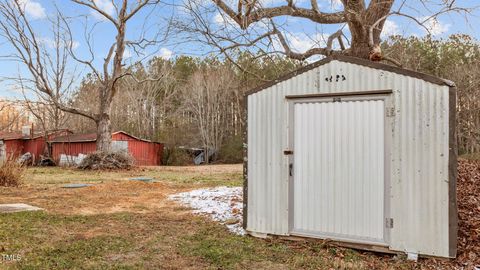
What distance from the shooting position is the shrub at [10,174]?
9.99 metres

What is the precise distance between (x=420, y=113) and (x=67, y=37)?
21.3m

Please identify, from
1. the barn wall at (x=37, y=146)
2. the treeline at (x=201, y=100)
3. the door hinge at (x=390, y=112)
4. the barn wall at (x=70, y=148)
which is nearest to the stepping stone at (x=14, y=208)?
the door hinge at (x=390, y=112)

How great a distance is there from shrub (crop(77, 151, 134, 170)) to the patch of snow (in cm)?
990

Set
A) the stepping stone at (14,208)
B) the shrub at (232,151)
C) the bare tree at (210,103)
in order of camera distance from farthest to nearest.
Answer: the bare tree at (210,103) → the shrub at (232,151) → the stepping stone at (14,208)

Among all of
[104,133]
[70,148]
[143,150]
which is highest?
[104,133]

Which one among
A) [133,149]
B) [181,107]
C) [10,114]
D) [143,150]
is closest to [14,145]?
[10,114]

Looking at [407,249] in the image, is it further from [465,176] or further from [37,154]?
[37,154]

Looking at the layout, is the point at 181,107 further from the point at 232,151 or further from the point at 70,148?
the point at 70,148

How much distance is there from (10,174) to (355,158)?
9.32 meters

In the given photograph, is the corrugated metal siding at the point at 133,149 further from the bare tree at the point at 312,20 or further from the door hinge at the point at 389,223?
the door hinge at the point at 389,223

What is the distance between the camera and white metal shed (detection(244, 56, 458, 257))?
389 cm

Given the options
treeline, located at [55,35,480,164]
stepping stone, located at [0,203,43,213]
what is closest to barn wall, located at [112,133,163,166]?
treeline, located at [55,35,480,164]

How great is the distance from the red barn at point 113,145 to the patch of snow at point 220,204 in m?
14.8

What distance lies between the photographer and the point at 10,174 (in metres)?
10.0
